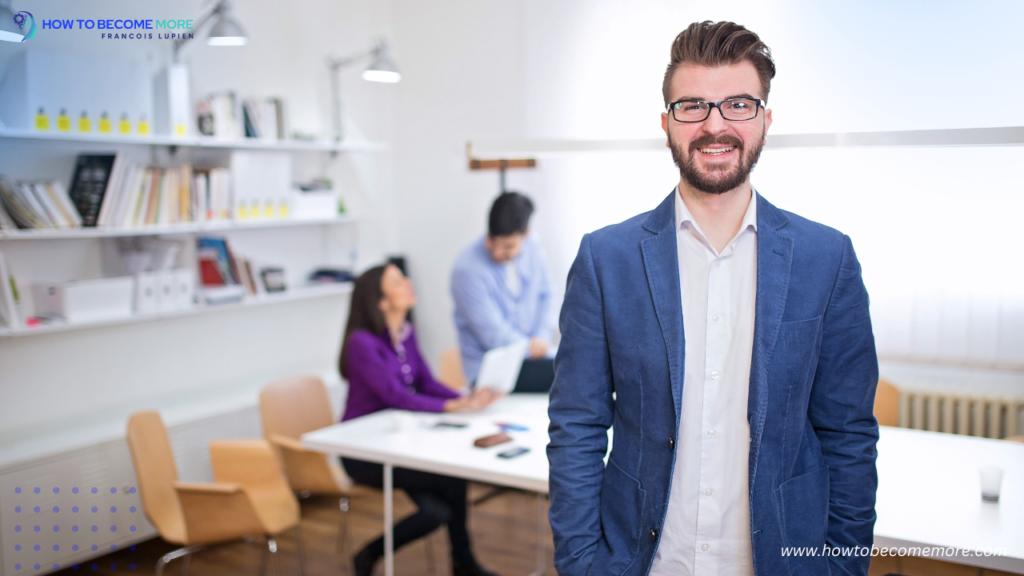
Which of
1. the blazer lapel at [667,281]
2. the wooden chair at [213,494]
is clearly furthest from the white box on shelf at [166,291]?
the blazer lapel at [667,281]

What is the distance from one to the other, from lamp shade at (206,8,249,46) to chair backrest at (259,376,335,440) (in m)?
1.60

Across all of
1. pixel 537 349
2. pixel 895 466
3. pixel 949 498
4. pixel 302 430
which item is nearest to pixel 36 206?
pixel 302 430

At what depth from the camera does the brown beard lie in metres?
1.40

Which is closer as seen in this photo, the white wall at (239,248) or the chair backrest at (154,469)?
the chair backrest at (154,469)

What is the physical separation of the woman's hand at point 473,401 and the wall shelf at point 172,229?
5.46ft

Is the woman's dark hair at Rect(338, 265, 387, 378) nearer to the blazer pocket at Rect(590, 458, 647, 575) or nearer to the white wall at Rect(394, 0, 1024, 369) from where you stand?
the white wall at Rect(394, 0, 1024, 369)

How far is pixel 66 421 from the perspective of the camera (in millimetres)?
3615

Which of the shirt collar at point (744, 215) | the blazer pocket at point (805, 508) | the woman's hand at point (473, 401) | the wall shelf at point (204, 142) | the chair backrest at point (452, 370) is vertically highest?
the wall shelf at point (204, 142)

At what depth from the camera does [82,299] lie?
3.48m

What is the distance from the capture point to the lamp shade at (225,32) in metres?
3.64

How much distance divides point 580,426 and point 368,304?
1.98 metres

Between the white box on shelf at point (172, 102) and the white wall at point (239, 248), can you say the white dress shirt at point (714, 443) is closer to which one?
the white wall at point (239, 248)

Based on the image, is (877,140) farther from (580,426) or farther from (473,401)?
(473,401)

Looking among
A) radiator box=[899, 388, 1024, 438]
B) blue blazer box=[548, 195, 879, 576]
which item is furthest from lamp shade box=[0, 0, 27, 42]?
radiator box=[899, 388, 1024, 438]
